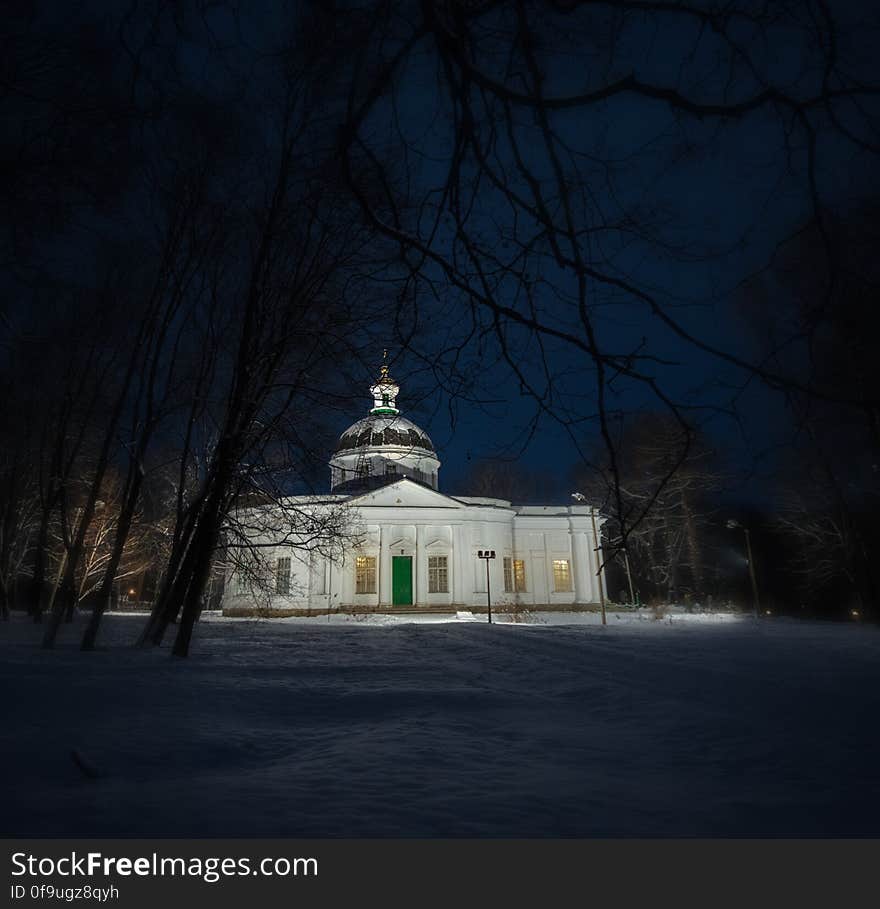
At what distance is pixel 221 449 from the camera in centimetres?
985

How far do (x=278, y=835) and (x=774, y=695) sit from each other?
6008 millimetres

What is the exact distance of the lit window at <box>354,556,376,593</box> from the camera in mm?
37312

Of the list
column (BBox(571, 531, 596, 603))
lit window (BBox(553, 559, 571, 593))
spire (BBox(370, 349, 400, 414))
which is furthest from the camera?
lit window (BBox(553, 559, 571, 593))

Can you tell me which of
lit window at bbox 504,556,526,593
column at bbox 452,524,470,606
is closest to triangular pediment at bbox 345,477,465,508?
column at bbox 452,524,470,606

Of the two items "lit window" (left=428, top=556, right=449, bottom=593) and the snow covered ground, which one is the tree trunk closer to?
the snow covered ground

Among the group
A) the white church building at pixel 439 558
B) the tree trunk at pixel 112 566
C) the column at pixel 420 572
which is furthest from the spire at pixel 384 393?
the column at pixel 420 572

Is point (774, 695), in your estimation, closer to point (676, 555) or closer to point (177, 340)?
point (177, 340)

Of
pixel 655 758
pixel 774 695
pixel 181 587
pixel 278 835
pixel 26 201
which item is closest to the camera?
pixel 278 835

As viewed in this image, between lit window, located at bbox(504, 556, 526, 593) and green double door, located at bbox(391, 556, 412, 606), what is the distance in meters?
6.91

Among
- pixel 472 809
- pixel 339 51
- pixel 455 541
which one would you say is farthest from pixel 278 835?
pixel 455 541

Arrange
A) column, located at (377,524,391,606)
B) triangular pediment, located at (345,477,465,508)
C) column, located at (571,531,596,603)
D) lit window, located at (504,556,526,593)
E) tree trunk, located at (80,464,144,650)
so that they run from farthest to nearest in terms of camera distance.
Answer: column, located at (571,531,596,603), lit window, located at (504,556,526,593), triangular pediment, located at (345,477,465,508), column, located at (377,524,391,606), tree trunk, located at (80,464,144,650)

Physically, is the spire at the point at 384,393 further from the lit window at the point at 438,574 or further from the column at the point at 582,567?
the column at the point at 582,567

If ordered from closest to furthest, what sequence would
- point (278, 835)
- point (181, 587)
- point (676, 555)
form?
point (278, 835) → point (181, 587) → point (676, 555)

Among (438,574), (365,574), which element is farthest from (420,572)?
(365,574)
